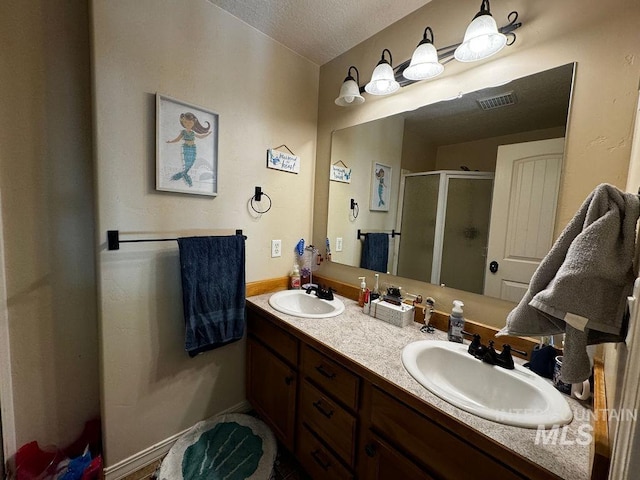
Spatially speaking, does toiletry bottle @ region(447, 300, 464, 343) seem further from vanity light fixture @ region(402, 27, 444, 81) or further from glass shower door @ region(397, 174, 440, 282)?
vanity light fixture @ region(402, 27, 444, 81)

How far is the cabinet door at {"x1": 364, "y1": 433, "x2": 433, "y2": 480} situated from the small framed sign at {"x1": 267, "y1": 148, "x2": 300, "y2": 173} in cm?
150

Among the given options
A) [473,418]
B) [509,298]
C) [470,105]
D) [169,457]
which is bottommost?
[169,457]

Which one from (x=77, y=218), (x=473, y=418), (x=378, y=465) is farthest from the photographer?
(x=77, y=218)

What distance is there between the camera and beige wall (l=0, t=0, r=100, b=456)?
1.07 m

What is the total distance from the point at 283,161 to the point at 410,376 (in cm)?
142

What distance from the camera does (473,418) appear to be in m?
0.71

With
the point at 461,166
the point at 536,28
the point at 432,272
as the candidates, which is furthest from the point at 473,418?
the point at 536,28

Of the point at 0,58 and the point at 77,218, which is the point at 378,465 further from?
the point at 0,58

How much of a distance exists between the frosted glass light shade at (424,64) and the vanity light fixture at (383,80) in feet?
0.39

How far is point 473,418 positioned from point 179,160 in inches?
61.7

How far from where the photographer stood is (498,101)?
1131 millimetres

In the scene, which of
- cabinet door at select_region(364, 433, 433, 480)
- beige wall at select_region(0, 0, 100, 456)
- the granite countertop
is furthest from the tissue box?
beige wall at select_region(0, 0, 100, 456)

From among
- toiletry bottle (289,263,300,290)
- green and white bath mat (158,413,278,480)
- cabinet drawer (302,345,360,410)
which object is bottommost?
green and white bath mat (158,413,278,480)

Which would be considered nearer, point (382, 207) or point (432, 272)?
point (432, 272)
